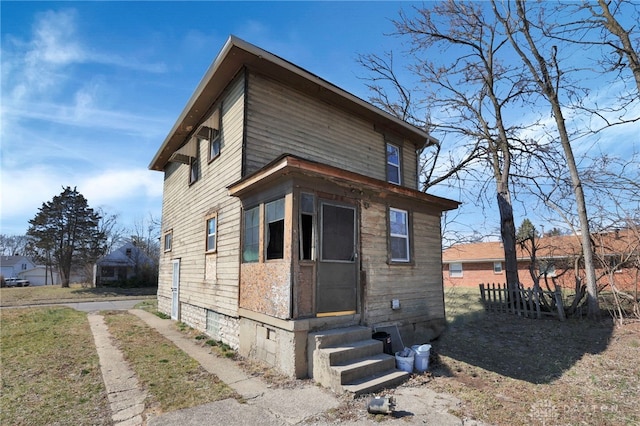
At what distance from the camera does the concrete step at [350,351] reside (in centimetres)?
583

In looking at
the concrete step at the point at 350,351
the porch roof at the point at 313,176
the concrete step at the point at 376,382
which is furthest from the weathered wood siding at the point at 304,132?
the concrete step at the point at 376,382

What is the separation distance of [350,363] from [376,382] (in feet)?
1.77

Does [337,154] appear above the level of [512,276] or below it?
above

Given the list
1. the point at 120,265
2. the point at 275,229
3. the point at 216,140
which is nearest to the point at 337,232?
the point at 275,229

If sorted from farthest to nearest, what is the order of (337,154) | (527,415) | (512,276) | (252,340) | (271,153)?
(512,276) < (337,154) < (271,153) < (252,340) < (527,415)

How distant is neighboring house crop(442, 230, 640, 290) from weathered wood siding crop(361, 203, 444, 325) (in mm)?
5797

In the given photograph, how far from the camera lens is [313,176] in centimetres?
662

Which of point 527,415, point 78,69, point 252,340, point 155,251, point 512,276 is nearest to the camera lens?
point 527,415

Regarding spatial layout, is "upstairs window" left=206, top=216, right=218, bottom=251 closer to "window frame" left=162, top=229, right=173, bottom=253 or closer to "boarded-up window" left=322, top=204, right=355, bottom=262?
"boarded-up window" left=322, top=204, right=355, bottom=262

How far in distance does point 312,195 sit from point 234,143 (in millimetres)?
Result: 3056

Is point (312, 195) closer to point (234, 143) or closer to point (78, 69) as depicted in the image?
point (234, 143)

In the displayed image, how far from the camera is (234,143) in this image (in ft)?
28.0

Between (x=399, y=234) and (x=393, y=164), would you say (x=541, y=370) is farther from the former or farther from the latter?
(x=393, y=164)

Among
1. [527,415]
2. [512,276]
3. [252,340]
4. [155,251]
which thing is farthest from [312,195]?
[155,251]
